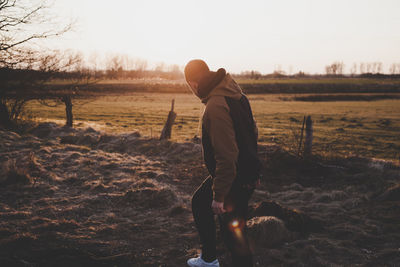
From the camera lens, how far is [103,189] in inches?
261

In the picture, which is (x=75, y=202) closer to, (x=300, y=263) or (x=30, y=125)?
(x=300, y=263)

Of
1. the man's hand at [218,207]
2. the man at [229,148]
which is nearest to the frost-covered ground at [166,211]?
the man at [229,148]

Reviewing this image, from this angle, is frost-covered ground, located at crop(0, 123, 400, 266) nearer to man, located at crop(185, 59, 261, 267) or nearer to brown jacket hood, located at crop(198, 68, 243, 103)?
man, located at crop(185, 59, 261, 267)

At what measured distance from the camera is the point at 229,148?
2611 millimetres

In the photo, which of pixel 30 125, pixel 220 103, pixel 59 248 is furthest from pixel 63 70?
pixel 220 103

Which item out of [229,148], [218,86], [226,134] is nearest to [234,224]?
[229,148]

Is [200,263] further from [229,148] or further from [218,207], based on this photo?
[229,148]

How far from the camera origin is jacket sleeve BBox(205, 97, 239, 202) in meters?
2.61

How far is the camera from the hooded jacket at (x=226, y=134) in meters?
2.62

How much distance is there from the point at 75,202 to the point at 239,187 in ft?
13.6

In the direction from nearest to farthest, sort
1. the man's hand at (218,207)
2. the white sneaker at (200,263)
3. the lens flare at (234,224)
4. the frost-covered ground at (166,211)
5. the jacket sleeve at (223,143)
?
the jacket sleeve at (223,143) < the man's hand at (218,207) < the lens flare at (234,224) < the white sneaker at (200,263) < the frost-covered ground at (166,211)

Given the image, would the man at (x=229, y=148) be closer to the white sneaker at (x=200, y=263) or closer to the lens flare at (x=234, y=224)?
the lens flare at (x=234, y=224)

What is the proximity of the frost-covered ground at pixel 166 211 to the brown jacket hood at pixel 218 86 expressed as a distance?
2.27m

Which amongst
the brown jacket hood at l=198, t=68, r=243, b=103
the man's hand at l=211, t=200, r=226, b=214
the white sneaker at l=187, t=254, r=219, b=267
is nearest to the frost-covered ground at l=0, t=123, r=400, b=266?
the white sneaker at l=187, t=254, r=219, b=267
